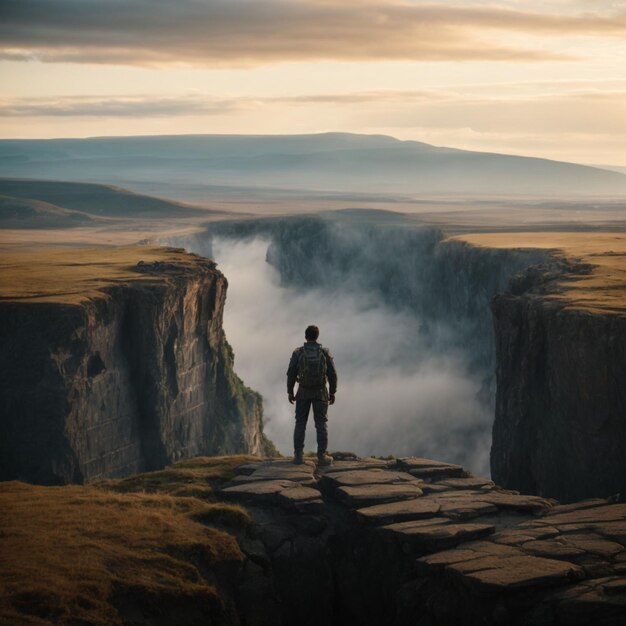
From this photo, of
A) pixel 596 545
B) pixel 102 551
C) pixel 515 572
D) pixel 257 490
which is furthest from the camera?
pixel 257 490

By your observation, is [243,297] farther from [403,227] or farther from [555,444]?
[555,444]

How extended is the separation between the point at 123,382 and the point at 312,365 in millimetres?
25170

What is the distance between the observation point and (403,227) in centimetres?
13938

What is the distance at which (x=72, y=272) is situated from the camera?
61.4 metres

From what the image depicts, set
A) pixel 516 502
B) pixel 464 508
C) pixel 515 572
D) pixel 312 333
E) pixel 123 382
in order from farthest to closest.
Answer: pixel 123 382, pixel 312 333, pixel 516 502, pixel 464 508, pixel 515 572

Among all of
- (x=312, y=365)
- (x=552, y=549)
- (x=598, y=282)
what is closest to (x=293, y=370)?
(x=312, y=365)

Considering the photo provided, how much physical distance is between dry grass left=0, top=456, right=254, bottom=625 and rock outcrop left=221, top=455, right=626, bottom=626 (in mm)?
1246

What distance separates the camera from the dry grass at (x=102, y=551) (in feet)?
61.9

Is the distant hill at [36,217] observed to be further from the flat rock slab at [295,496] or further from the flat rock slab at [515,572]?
the flat rock slab at [515,572]

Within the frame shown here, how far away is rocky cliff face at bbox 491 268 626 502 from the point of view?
3616cm

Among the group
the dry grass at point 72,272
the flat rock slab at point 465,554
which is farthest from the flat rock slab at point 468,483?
the dry grass at point 72,272

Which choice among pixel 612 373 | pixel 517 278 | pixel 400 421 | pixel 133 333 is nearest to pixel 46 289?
pixel 133 333

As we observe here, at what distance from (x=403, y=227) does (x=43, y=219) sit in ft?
231

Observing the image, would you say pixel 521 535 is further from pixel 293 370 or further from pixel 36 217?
pixel 36 217
